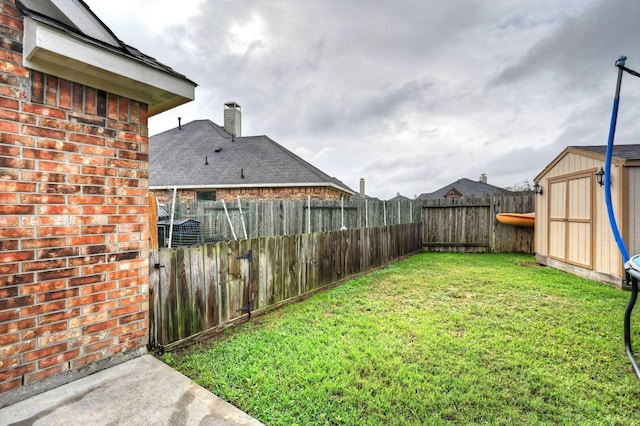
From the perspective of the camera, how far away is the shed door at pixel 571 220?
19.9ft

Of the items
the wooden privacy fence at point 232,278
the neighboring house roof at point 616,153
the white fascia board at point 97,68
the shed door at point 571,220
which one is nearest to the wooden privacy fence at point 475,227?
the shed door at point 571,220

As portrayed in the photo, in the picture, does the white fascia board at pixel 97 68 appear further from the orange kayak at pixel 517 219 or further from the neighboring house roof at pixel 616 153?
the orange kayak at pixel 517 219

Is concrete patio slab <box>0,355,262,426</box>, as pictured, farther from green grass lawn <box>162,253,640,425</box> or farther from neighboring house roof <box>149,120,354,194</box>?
neighboring house roof <box>149,120,354,194</box>

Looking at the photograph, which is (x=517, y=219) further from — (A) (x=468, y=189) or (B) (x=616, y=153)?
(A) (x=468, y=189)

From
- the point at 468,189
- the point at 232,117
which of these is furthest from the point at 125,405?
the point at 468,189

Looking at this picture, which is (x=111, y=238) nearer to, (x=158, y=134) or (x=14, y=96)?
(x=14, y=96)

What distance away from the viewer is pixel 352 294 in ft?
16.5

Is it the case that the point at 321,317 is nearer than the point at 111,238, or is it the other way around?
the point at 111,238

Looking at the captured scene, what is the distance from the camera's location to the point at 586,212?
607cm

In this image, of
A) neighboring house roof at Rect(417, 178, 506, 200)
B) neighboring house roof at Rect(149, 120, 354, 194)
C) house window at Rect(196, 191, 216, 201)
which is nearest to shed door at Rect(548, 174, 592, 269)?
neighboring house roof at Rect(149, 120, 354, 194)

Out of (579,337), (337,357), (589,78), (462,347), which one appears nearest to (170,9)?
(337,357)

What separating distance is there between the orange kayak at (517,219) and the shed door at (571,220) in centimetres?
216

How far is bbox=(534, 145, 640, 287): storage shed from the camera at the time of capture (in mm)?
5211

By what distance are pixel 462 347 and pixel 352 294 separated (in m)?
2.22
